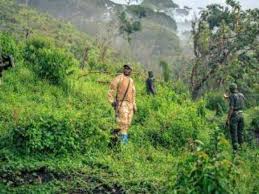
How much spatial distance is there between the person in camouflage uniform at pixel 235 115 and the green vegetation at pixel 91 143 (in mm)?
467

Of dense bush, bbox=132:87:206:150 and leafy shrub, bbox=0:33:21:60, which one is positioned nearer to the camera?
dense bush, bbox=132:87:206:150

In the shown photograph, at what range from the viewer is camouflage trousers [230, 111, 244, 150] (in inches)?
498

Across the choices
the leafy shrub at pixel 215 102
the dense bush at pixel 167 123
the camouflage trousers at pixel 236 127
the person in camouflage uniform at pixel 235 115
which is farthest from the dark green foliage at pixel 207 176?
the leafy shrub at pixel 215 102

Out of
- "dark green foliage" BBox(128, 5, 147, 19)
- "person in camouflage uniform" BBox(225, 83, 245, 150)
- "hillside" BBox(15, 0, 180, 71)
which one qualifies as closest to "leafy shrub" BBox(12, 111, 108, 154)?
"person in camouflage uniform" BBox(225, 83, 245, 150)

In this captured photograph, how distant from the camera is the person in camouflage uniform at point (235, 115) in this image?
12500 mm

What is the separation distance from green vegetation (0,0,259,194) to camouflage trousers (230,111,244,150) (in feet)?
1.33

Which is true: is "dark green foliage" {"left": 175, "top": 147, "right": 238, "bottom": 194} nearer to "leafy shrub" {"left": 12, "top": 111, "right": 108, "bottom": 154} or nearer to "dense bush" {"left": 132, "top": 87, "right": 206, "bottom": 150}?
"leafy shrub" {"left": 12, "top": 111, "right": 108, "bottom": 154}

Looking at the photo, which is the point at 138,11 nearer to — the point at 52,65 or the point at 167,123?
the point at 52,65

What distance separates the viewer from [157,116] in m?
13.8

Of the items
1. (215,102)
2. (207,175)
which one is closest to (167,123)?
(215,102)

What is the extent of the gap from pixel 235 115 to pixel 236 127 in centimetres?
29

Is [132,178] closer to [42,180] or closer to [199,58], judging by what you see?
[42,180]

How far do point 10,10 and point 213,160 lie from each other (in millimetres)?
35252

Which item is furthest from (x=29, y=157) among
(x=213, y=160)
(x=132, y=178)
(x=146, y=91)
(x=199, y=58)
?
(x=199, y=58)
